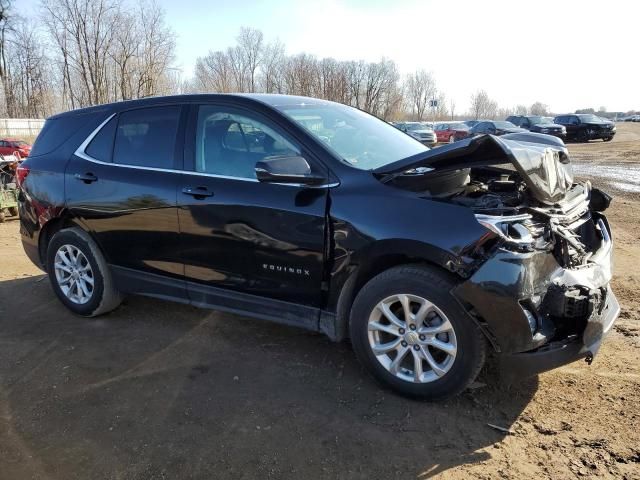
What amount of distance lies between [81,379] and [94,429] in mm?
672

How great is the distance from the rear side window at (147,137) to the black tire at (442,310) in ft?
6.08

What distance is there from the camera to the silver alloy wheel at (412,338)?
287 centimetres

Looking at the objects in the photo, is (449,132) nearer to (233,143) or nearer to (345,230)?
(233,143)

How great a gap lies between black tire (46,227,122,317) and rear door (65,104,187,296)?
102 mm

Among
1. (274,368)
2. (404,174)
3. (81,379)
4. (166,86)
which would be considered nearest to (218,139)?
(404,174)

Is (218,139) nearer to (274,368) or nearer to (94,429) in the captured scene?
(274,368)

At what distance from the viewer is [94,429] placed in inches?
113

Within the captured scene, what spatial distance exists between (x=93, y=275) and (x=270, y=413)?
2.24m

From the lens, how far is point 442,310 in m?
2.81

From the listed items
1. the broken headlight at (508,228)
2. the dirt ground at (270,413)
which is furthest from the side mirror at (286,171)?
the dirt ground at (270,413)

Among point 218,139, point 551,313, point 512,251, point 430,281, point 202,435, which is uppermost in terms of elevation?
point 218,139

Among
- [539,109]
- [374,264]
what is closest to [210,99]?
[374,264]

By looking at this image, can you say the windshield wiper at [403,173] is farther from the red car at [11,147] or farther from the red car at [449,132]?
the red car at [449,132]

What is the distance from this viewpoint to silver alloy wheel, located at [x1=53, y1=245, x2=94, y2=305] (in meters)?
4.39
